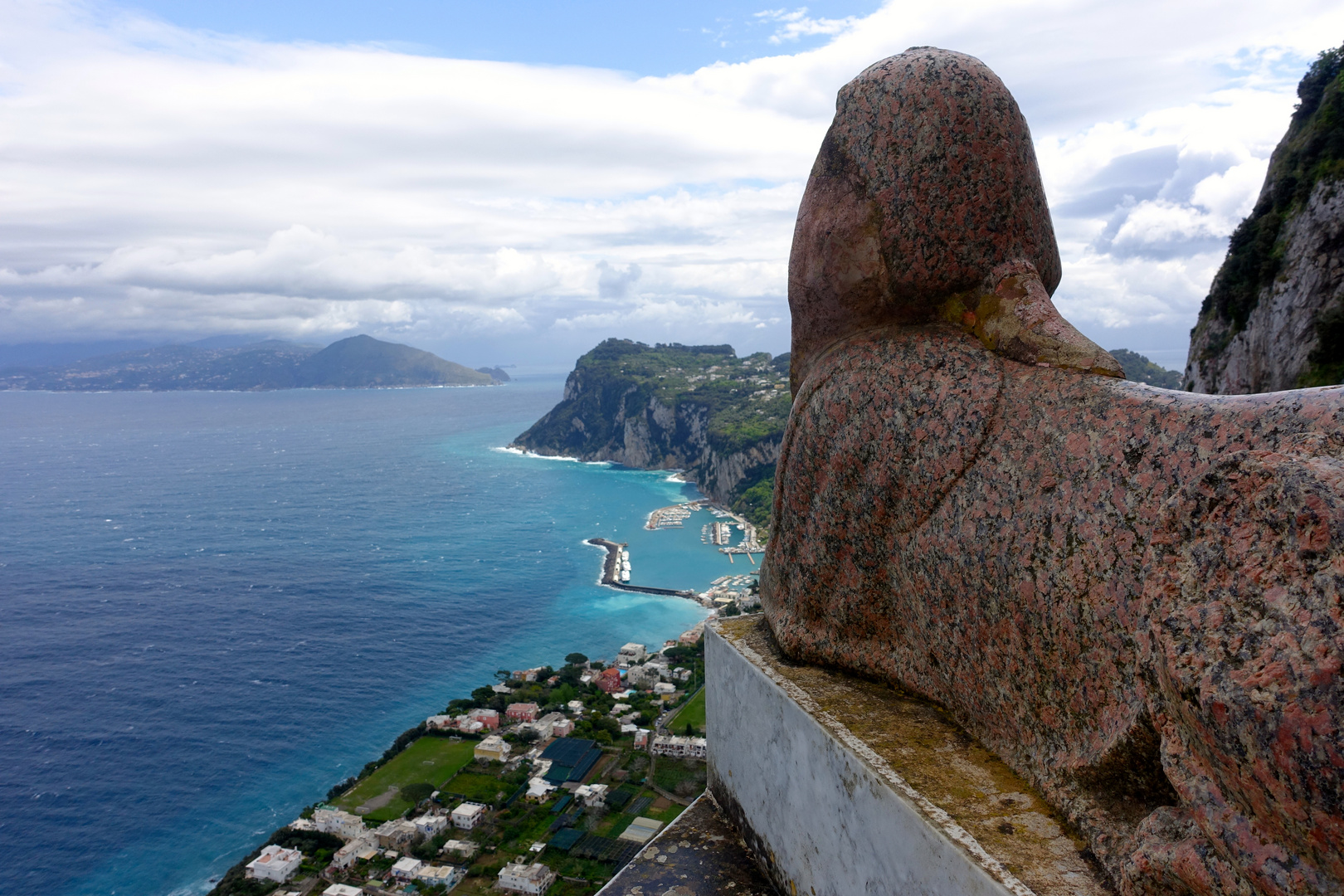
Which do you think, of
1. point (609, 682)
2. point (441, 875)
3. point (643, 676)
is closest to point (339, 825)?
point (441, 875)

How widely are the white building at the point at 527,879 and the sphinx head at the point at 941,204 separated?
2268 centimetres

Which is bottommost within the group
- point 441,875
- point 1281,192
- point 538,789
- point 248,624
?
Answer: point 441,875

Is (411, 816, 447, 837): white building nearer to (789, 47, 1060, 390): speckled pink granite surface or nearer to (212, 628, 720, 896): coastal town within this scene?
(212, 628, 720, 896): coastal town

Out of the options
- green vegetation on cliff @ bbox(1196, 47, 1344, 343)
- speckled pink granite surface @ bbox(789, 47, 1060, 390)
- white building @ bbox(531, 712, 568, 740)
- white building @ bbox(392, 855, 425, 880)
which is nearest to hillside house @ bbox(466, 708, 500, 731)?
white building @ bbox(531, 712, 568, 740)

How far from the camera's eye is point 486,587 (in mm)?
50469

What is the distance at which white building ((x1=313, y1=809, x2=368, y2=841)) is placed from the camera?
26030mm

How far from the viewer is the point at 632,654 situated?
39.3 m

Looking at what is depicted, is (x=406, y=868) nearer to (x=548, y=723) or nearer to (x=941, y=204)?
(x=548, y=723)

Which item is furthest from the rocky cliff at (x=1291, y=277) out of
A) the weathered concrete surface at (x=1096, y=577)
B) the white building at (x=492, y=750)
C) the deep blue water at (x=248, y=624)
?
the deep blue water at (x=248, y=624)

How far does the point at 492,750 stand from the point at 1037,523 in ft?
101

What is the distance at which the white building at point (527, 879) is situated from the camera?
22766 millimetres

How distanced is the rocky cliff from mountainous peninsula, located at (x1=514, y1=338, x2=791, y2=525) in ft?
160

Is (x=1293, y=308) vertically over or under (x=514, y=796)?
over

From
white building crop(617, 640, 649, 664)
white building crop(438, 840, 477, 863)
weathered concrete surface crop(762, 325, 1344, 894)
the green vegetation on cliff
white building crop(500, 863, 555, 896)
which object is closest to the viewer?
weathered concrete surface crop(762, 325, 1344, 894)
